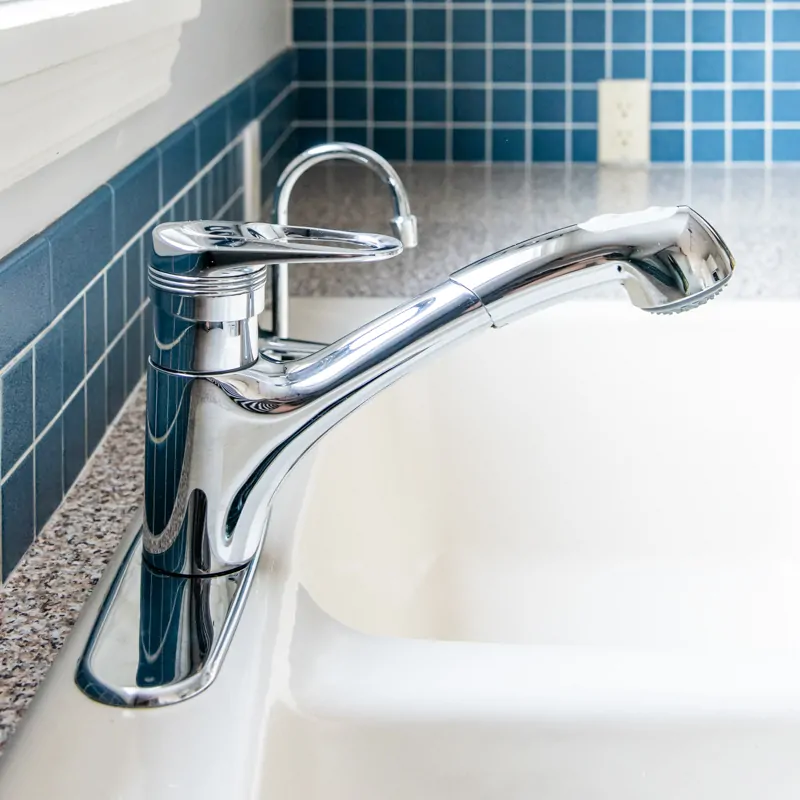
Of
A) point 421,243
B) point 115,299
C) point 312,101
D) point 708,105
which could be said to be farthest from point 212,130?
point 708,105

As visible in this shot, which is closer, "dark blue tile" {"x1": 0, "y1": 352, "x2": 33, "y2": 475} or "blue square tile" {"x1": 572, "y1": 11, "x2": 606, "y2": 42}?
"dark blue tile" {"x1": 0, "y1": 352, "x2": 33, "y2": 475}

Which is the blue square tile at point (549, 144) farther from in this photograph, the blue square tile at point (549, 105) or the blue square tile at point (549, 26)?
the blue square tile at point (549, 26)

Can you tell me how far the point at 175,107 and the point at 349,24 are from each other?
34.9 inches

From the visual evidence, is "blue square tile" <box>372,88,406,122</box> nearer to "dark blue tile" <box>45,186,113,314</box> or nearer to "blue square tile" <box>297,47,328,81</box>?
"blue square tile" <box>297,47,328,81</box>

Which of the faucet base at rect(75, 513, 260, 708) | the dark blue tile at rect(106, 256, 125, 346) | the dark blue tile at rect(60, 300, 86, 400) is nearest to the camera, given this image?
the faucet base at rect(75, 513, 260, 708)

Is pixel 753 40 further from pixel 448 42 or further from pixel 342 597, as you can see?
pixel 342 597

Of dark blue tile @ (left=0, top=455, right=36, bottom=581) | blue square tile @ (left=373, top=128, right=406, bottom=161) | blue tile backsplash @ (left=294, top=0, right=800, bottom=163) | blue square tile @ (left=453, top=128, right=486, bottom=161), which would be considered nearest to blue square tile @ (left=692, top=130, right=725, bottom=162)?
blue tile backsplash @ (left=294, top=0, right=800, bottom=163)

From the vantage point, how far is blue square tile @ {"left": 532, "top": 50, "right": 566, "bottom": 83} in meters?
1.82

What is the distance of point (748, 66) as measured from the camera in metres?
1.81

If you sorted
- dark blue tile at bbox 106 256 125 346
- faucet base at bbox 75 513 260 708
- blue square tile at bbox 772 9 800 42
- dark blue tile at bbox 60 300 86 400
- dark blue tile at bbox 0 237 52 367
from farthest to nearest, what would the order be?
1. blue square tile at bbox 772 9 800 42
2. dark blue tile at bbox 106 256 125 346
3. dark blue tile at bbox 60 300 86 400
4. dark blue tile at bbox 0 237 52 367
5. faucet base at bbox 75 513 260 708

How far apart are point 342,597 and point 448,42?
1.27 meters

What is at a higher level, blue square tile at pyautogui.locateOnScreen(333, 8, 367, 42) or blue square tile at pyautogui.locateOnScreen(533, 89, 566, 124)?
blue square tile at pyautogui.locateOnScreen(333, 8, 367, 42)

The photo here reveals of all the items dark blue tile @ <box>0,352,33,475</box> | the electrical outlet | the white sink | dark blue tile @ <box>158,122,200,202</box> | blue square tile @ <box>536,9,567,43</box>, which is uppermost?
blue square tile @ <box>536,9,567,43</box>

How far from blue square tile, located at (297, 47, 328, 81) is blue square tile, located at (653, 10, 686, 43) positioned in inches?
20.5
